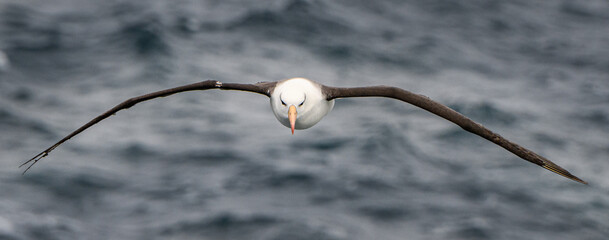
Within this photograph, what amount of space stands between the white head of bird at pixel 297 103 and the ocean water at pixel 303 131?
8.63m

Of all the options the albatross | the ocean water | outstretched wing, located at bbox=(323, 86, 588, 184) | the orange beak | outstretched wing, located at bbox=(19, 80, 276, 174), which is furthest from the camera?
the ocean water

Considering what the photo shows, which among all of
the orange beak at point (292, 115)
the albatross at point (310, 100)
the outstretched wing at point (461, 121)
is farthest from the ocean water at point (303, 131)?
the outstretched wing at point (461, 121)

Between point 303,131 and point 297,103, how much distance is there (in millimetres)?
12606

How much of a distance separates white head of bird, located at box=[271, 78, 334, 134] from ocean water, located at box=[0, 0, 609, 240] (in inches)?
340

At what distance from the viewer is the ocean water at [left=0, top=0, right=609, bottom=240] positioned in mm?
23609

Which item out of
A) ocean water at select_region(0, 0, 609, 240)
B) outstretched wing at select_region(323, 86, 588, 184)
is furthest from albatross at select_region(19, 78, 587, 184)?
ocean water at select_region(0, 0, 609, 240)

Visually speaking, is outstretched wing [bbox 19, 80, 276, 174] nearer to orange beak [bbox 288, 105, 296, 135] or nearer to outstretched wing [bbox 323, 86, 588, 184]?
orange beak [bbox 288, 105, 296, 135]

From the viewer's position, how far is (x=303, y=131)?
2669 cm

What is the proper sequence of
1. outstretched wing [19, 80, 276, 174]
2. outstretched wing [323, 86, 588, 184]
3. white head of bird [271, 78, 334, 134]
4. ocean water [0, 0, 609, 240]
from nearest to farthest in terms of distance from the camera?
1. outstretched wing [323, 86, 588, 184]
2. white head of bird [271, 78, 334, 134]
3. outstretched wing [19, 80, 276, 174]
4. ocean water [0, 0, 609, 240]

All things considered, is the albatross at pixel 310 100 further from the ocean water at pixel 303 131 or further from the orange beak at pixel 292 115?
the ocean water at pixel 303 131

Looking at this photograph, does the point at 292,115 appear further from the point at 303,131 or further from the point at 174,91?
the point at 303,131

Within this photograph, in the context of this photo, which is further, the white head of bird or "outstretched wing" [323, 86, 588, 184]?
the white head of bird

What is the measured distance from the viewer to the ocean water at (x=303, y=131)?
23609mm

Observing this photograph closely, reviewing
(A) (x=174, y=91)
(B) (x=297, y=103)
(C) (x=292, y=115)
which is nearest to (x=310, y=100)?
(B) (x=297, y=103)
